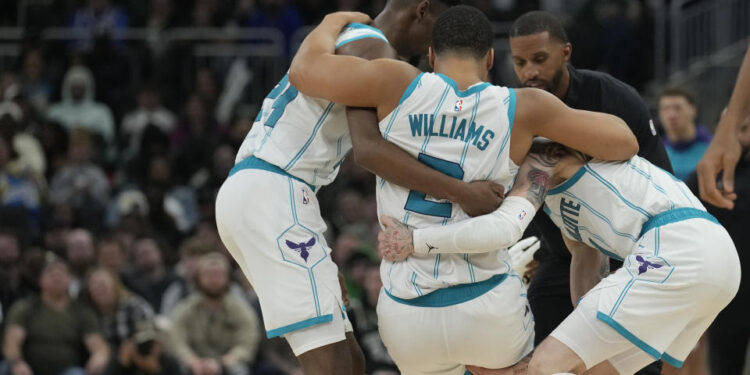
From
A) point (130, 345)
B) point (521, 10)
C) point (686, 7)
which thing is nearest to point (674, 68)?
point (686, 7)

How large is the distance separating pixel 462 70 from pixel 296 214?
1.02m

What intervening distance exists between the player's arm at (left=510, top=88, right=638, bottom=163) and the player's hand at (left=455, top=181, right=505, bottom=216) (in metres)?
0.22

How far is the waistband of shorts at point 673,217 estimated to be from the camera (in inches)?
189

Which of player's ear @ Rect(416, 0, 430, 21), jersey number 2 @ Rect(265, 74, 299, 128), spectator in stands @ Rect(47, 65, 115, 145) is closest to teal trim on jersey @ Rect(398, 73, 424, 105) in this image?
jersey number 2 @ Rect(265, 74, 299, 128)

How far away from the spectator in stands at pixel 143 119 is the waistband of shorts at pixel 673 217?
33.7 ft

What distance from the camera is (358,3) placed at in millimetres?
16281

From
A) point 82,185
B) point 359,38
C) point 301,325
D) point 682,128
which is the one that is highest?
point 359,38

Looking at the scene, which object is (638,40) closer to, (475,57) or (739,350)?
(739,350)

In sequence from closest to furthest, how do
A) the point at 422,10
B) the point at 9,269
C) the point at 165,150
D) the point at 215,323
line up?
the point at 422,10, the point at 215,323, the point at 9,269, the point at 165,150

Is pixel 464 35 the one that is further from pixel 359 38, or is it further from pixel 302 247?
pixel 302 247

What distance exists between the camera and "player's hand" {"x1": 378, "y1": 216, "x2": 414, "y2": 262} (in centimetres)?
467

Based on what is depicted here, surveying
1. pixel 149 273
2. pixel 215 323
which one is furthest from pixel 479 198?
pixel 149 273

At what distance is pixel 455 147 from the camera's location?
184 inches

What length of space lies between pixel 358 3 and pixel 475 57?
1175cm
